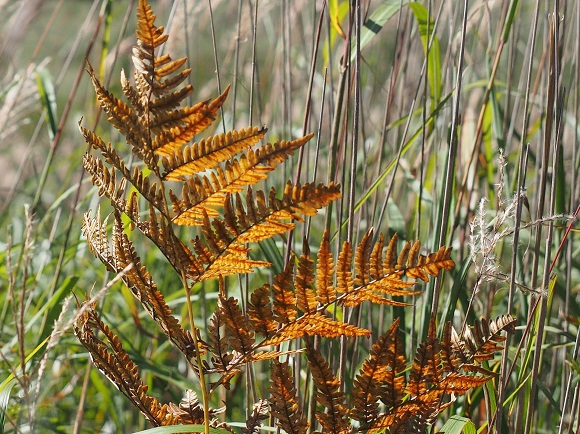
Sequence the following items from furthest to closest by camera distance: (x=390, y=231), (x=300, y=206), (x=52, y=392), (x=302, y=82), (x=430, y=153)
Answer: (x=302, y=82) < (x=52, y=392) < (x=430, y=153) < (x=390, y=231) < (x=300, y=206)

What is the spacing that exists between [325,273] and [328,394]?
121 mm

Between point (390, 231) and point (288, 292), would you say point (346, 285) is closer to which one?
point (288, 292)

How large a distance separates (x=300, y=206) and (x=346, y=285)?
0.28 ft

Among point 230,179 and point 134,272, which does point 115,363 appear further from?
point 230,179

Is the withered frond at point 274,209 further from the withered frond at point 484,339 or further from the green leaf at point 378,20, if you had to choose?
the green leaf at point 378,20

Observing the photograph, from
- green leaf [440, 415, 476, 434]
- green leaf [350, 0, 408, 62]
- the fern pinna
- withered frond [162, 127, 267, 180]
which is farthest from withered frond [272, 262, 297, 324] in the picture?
green leaf [350, 0, 408, 62]

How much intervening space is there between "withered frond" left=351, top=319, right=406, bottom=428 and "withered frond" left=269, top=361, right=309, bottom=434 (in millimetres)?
53

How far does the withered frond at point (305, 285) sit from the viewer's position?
0.63 m

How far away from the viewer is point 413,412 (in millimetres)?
710

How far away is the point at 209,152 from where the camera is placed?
622 mm

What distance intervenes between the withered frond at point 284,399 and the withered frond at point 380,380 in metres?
0.05

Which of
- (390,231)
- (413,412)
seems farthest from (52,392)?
Result: (413,412)

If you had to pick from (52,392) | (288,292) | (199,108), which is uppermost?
(199,108)

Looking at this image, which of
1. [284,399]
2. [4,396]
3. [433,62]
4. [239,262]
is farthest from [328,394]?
Answer: [433,62]
